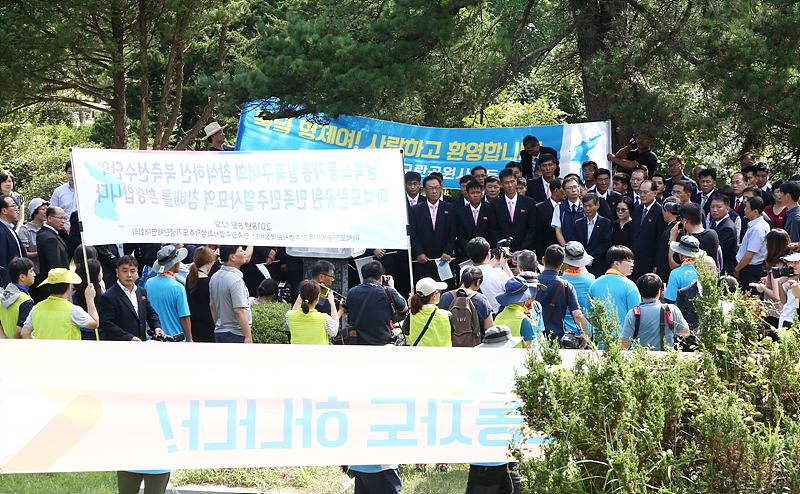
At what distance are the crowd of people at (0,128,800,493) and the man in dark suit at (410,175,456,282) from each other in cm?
2

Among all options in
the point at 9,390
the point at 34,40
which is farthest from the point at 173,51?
the point at 9,390

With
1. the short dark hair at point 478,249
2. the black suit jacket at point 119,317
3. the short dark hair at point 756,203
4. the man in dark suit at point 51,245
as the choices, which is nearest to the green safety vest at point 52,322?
the black suit jacket at point 119,317

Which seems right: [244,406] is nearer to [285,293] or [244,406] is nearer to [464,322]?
[464,322]

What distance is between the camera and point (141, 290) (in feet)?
21.4

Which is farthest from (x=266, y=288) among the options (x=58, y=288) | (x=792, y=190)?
(x=792, y=190)

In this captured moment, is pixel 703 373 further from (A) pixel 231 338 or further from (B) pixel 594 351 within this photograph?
(A) pixel 231 338

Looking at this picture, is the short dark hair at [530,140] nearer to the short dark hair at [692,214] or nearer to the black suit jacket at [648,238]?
the black suit jacket at [648,238]

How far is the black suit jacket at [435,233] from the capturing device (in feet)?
32.4

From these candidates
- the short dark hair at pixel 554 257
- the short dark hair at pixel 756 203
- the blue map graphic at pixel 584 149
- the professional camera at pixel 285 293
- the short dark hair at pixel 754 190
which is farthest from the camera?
the blue map graphic at pixel 584 149

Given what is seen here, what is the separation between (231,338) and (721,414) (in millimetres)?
4513

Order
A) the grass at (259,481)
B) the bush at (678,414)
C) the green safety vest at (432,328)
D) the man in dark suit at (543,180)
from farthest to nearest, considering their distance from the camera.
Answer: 1. the man in dark suit at (543,180)
2. the green safety vest at (432,328)
3. the grass at (259,481)
4. the bush at (678,414)

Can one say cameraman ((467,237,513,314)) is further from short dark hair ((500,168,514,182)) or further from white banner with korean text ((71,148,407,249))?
short dark hair ((500,168,514,182))

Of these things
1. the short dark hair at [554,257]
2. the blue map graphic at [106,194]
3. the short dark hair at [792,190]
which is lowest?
the short dark hair at [554,257]

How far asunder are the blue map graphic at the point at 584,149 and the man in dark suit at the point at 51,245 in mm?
7112
